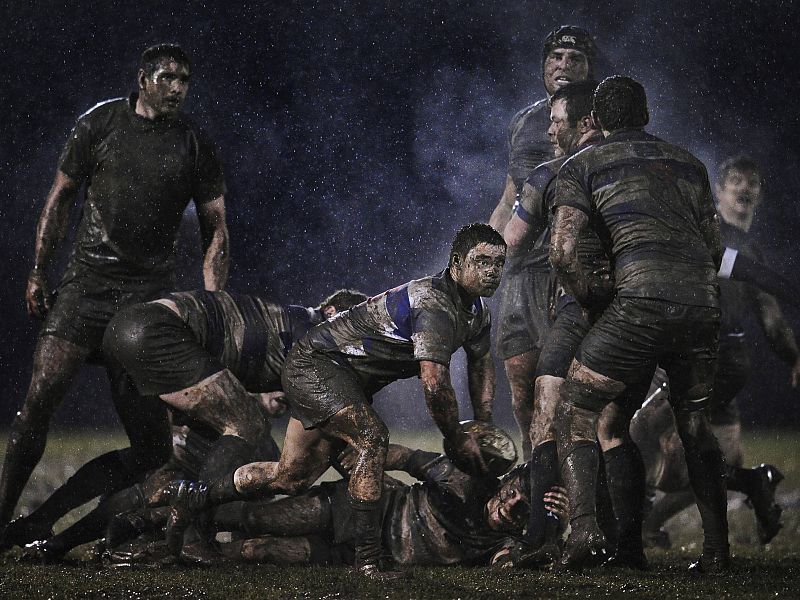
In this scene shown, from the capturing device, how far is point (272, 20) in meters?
7.82

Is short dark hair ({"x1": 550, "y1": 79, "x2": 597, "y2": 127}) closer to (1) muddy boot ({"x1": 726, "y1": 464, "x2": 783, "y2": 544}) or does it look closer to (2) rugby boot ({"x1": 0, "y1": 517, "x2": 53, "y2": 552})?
(1) muddy boot ({"x1": 726, "y1": 464, "x2": 783, "y2": 544})

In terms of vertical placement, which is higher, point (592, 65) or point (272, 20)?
point (272, 20)

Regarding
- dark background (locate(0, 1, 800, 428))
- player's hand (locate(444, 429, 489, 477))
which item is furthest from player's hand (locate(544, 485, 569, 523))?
dark background (locate(0, 1, 800, 428))

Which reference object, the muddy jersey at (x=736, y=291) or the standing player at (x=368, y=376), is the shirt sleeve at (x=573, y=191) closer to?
the standing player at (x=368, y=376)

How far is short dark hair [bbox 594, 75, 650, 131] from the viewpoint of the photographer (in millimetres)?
4133

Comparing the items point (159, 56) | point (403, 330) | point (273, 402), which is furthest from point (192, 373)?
point (159, 56)

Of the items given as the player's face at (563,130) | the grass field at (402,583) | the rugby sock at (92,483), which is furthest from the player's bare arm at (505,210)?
the rugby sock at (92,483)

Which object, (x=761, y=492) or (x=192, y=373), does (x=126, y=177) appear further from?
(x=761, y=492)

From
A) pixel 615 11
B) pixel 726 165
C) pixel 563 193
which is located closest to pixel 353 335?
pixel 563 193

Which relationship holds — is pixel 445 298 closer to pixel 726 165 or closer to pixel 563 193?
pixel 563 193

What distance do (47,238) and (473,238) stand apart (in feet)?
6.04

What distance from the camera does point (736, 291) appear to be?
19.3ft

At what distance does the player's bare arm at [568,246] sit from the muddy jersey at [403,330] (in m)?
0.37

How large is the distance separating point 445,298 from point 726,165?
110 inches
